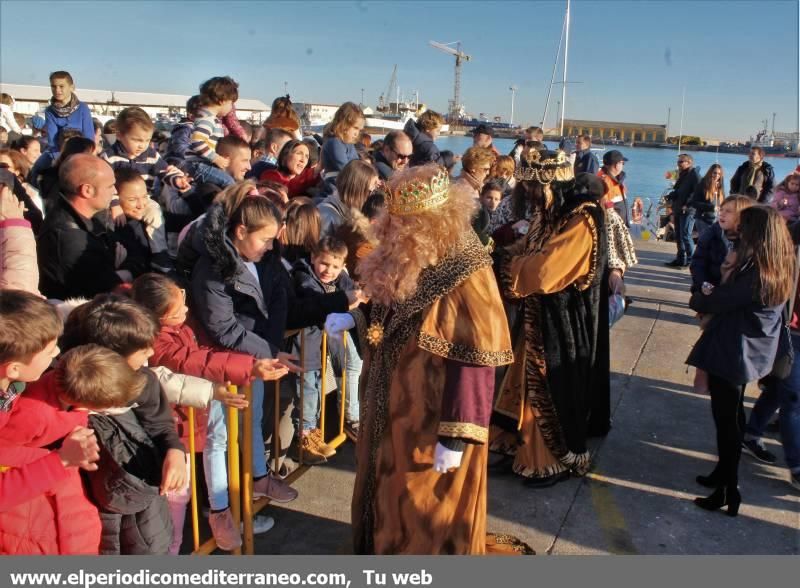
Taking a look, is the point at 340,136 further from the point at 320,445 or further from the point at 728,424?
the point at 728,424

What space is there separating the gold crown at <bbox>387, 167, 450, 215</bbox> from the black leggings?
233 centimetres

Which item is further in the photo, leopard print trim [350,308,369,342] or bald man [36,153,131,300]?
bald man [36,153,131,300]

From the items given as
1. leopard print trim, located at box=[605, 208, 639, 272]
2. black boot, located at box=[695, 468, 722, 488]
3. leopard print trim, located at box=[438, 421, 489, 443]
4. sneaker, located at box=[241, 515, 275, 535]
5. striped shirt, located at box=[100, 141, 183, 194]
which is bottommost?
sneaker, located at box=[241, 515, 275, 535]

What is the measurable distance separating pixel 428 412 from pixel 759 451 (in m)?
3.21

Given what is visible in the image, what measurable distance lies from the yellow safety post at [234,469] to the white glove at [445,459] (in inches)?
43.8

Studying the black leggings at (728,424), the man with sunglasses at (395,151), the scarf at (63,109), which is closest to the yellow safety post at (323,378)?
the black leggings at (728,424)

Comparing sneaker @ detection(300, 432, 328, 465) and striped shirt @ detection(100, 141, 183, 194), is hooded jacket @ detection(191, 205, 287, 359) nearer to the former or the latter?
sneaker @ detection(300, 432, 328, 465)

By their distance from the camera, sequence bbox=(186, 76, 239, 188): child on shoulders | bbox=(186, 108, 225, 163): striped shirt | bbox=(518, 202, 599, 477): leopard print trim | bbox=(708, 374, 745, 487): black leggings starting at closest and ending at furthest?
1. bbox=(708, 374, 745, 487): black leggings
2. bbox=(518, 202, 599, 477): leopard print trim
3. bbox=(186, 76, 239, 188): child on shoulders
4. bbox=(186, 108, 225, 163): striped shirt

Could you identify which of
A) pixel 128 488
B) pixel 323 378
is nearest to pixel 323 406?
pixel 323 378

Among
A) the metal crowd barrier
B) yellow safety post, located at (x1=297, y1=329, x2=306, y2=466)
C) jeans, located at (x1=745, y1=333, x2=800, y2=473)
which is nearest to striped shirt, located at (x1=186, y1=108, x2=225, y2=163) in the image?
yellow safety post, located at (x1=297, y1=329, x2=306, y2=466)

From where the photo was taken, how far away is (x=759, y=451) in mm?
4523

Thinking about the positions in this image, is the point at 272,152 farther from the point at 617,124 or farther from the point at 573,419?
the point at 617,124

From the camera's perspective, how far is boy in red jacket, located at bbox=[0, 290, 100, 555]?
210cm

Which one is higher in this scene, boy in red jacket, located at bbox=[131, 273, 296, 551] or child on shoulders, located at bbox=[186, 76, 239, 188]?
child on shoulders, located at bbox=[186, 76, 239, 188]
